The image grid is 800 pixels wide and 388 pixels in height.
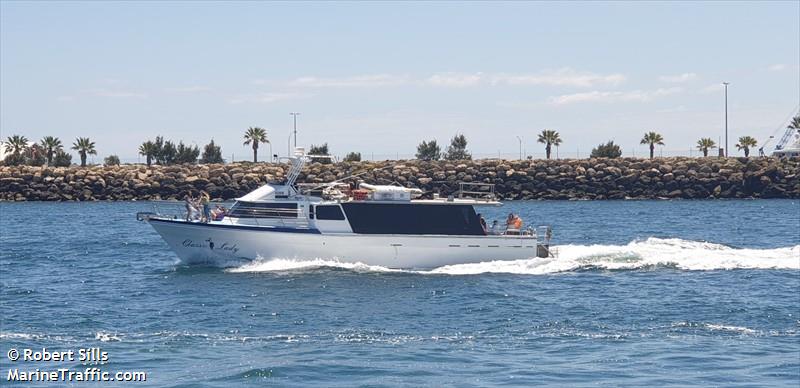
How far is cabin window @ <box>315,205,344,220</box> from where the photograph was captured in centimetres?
3619

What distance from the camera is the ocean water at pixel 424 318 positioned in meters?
21.4

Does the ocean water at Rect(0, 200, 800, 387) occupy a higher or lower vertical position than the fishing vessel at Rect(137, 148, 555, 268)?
lower

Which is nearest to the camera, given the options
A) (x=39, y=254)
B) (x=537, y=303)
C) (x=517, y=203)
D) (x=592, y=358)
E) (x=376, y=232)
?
(x=592, y=358)

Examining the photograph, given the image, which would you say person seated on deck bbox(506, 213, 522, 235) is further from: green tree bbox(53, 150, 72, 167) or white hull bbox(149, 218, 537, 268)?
green tree bbox(53, 150, 72, 167)

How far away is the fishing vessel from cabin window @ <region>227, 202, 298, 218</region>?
0.03 metres

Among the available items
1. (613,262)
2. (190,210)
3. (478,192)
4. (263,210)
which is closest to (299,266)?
(263,210)

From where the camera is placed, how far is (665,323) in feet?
87.3

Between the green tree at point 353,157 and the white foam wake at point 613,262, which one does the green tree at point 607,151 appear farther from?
the white foam wake at point 613,262

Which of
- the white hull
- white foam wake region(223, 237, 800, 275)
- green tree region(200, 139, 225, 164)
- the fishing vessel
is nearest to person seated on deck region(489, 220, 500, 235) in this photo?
the fishing vessel

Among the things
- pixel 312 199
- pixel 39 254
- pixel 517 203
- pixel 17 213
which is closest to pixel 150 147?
→ pixel 17 213

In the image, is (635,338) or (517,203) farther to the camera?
(517,203)

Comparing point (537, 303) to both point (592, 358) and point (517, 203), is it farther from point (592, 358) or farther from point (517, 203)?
point (517, 203)

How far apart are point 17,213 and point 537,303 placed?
55129 mm

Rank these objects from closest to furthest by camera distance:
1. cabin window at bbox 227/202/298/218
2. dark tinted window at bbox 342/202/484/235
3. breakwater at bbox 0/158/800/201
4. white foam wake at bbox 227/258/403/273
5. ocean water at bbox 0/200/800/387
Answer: ocean water at bbox 0/200/800/387
white foam wake at bbox 227/258/403/273
dark tinted window at bbox 342/202/484/235
cabin window at bbox 227/202/298/218
breakwater at bbox 0/158/800/201
